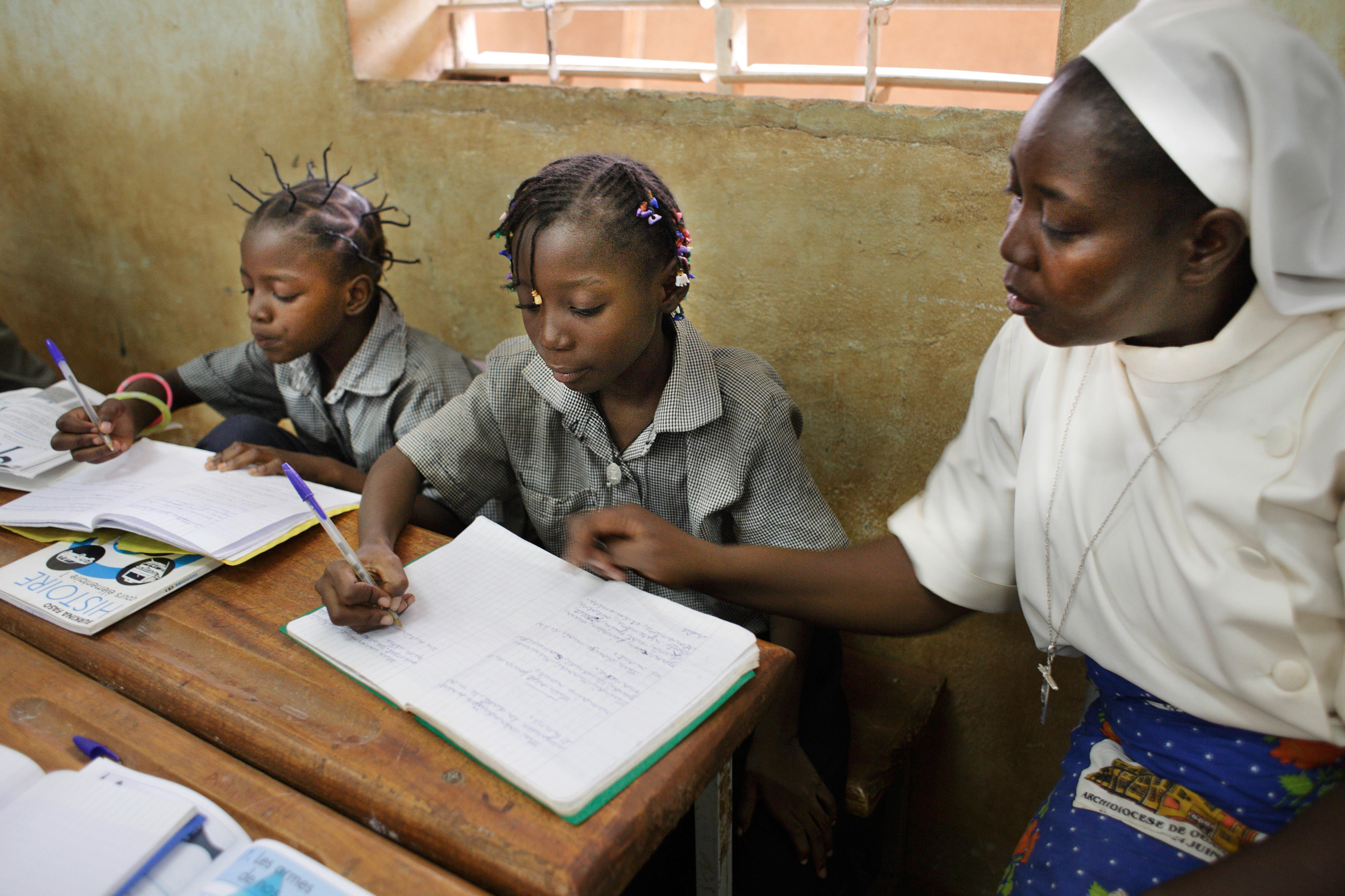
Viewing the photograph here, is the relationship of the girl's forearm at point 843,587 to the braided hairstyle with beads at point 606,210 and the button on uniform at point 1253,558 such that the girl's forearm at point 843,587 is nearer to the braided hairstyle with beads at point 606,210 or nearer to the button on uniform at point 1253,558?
the button on uniform at point 1253,558

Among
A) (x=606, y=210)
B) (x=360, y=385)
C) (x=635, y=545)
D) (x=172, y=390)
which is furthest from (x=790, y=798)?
(x=172, y=390)

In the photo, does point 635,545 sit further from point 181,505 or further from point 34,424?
point 34,424

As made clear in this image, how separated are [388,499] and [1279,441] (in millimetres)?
1161

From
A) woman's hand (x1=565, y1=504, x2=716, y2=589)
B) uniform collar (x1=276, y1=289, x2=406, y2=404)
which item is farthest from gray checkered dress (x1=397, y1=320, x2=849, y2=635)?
uniform collar (x1=276, y1=289, x2=406, y2=404)

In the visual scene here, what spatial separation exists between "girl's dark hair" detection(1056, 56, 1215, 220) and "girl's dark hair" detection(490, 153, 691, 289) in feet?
2.12

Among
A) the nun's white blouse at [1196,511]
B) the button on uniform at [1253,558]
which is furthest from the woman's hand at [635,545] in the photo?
the button on uniform at [1253,558]

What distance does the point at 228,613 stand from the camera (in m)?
1.14

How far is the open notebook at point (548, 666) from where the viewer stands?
2.76 ft

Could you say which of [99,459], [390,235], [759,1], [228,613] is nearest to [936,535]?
[228,613]

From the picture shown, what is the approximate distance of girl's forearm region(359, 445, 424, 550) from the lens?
1295mm

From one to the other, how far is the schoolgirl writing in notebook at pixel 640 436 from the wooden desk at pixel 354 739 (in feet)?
0.72

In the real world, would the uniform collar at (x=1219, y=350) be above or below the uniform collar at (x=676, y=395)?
above

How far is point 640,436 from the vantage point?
150 cm

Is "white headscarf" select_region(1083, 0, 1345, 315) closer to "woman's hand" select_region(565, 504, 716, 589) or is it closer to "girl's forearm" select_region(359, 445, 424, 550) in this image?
"woman's hand" select_region(565, 504, 716, 589)
